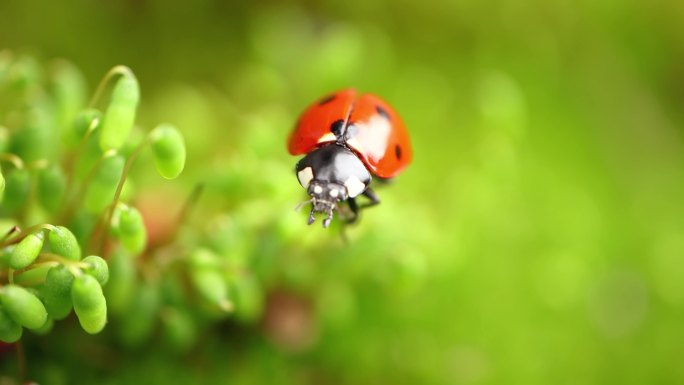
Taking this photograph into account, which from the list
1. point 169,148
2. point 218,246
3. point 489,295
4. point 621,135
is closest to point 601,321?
point 489,295

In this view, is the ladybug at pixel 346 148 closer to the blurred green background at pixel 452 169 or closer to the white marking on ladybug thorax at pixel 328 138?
the white marking on ladybug thorax at pixel 328 138

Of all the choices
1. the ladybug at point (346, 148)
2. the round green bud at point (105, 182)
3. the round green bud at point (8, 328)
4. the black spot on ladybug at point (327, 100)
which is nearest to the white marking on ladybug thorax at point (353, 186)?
the ladybug at point (346, 148)

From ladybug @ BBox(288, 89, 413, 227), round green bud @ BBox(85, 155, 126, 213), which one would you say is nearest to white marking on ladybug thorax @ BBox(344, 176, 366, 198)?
ladybug @ BBox(288, 89, 413, 227)

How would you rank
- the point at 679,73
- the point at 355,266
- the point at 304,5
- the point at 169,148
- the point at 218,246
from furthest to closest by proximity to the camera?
1. the point at 679,73
2. the point at 304,5
3. the point at 355,266
4. the point at 218,246
5. the point at 169,148

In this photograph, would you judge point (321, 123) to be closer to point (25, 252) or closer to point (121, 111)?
point (121, 111)

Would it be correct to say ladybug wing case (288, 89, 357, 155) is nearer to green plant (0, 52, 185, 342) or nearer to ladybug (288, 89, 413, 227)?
ladybug (288, 89, 413, 227)

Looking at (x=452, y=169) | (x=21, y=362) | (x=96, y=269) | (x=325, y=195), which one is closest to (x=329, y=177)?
(x=325, y=195)

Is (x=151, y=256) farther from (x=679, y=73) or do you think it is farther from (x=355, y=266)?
(x=679, y=73)
